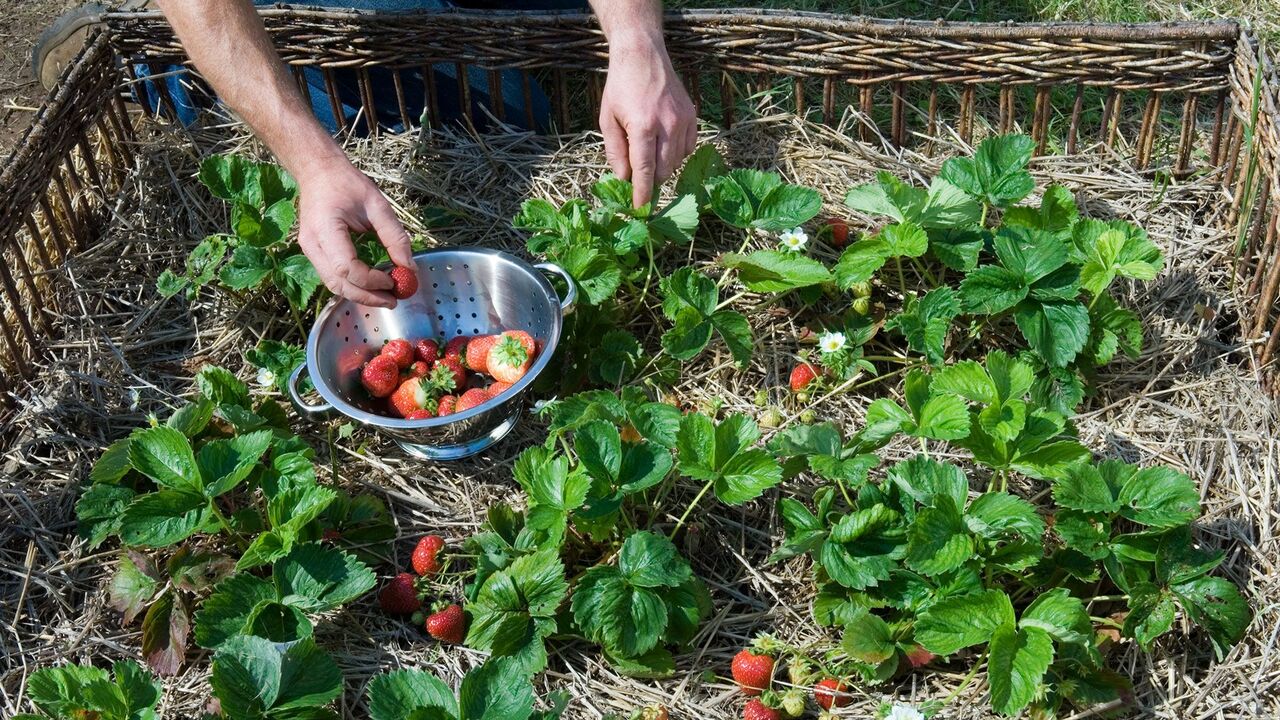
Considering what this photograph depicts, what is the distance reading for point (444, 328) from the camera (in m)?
2.39

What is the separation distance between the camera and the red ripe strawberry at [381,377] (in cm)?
217

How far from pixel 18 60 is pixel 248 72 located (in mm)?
1798

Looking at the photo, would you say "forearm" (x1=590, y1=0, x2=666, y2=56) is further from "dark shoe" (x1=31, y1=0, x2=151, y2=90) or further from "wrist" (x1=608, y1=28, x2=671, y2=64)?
"dark shoe" (x1=31, y1=0, x2=151, y2=90)

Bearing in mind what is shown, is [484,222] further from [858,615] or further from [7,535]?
[858,615]

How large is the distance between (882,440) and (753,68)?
3.51 ft

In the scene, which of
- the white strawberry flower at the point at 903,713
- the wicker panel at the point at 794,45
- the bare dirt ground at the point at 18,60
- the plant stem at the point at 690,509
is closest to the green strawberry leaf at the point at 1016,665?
the white strawberry flower at the point at 903,713

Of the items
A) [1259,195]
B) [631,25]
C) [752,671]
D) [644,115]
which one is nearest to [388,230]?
[644,115]

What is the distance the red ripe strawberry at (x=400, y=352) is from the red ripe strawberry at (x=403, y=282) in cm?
13

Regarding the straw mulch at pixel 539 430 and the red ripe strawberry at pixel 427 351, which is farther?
the red ripe strawberry at pixel 427 351

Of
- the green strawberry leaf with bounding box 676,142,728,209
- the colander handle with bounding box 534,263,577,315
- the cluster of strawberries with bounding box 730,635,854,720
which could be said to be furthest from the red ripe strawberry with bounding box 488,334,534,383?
the cluster of strawberries with bounding box 730,635,854,720

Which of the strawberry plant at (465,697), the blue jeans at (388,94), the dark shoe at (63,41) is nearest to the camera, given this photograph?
the strawberry plant at (465,697)

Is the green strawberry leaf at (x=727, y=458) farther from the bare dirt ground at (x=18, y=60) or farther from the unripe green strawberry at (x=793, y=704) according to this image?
the bare dirt ground at (x=18, y=60)

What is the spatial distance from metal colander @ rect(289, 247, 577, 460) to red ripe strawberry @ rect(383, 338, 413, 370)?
75 mm

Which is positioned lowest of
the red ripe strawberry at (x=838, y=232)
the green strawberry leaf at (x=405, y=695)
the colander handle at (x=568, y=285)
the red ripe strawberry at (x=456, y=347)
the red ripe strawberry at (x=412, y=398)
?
the green strawberry leaf at (x=405, y=695)
